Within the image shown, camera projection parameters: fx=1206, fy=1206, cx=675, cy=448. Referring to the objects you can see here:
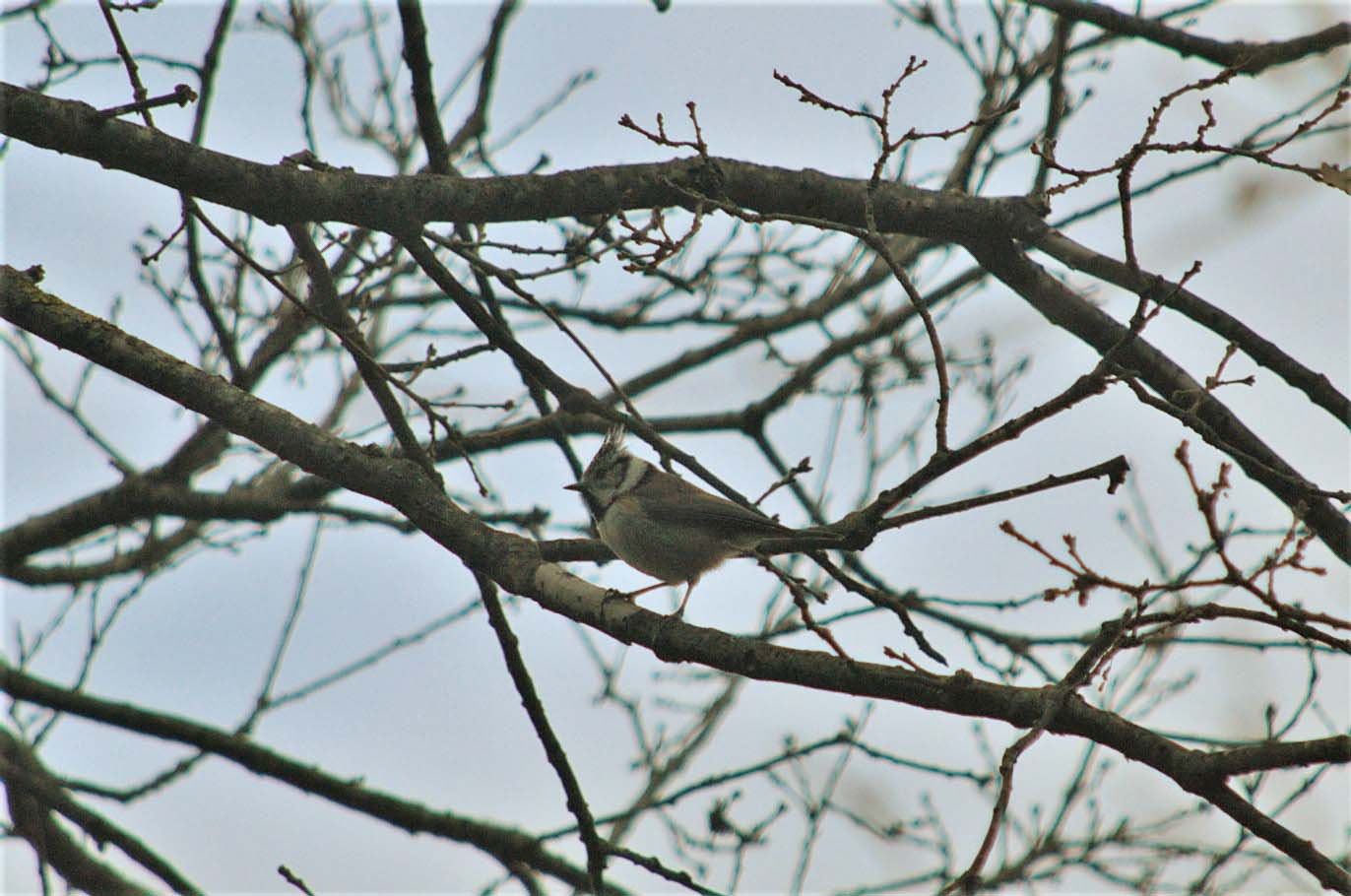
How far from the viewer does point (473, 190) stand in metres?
4.06

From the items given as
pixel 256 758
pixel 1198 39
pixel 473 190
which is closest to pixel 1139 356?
pixel 1198 39

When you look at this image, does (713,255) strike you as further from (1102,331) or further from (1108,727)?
(1108,727)

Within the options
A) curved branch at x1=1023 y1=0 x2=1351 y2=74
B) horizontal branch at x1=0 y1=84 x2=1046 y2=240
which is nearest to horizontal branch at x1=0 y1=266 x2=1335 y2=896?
horizontal branch at x1=0 y1=84 x2=1046 y2=240

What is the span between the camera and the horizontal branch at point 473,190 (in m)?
3.74

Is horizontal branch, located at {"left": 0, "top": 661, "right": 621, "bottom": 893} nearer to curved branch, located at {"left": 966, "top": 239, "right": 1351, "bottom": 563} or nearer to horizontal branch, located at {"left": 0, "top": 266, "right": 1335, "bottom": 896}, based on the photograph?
horizontal branch, located at {"left": 0, "top": 266, "right": 1335, "bottom": 896}

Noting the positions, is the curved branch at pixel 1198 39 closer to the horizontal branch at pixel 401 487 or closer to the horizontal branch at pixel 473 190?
the horizontal branch at pixel 473 190

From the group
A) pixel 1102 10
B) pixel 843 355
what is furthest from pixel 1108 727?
pixel 843 355

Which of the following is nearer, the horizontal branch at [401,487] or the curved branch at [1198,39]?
the horizontal branch at [401,487]

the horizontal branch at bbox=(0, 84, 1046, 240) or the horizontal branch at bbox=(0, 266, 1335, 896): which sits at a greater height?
the horizontal branch at bbox=(0, 84, 1046, 240)

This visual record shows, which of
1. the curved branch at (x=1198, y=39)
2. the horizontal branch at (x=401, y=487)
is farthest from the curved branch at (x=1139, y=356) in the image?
the horizontal branch at (x=401, y=487)

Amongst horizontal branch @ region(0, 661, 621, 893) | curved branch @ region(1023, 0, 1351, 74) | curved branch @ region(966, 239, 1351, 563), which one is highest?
curved branch @ region(1023, 0, 1351, 74)

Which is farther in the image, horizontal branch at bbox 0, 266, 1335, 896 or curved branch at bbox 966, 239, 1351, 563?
curved branch at bbox 966, 239, 1351, 563

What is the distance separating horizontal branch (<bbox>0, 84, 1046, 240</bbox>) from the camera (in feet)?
12.3

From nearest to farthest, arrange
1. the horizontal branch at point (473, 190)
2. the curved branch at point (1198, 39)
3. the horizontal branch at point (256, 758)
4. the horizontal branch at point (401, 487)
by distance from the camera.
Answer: the horizontal branch at point (401, 487)
the horizontal branch at point (473, 190)
the curved branch at point (1198, 39)
the horizontal branch at point (256, 758)
